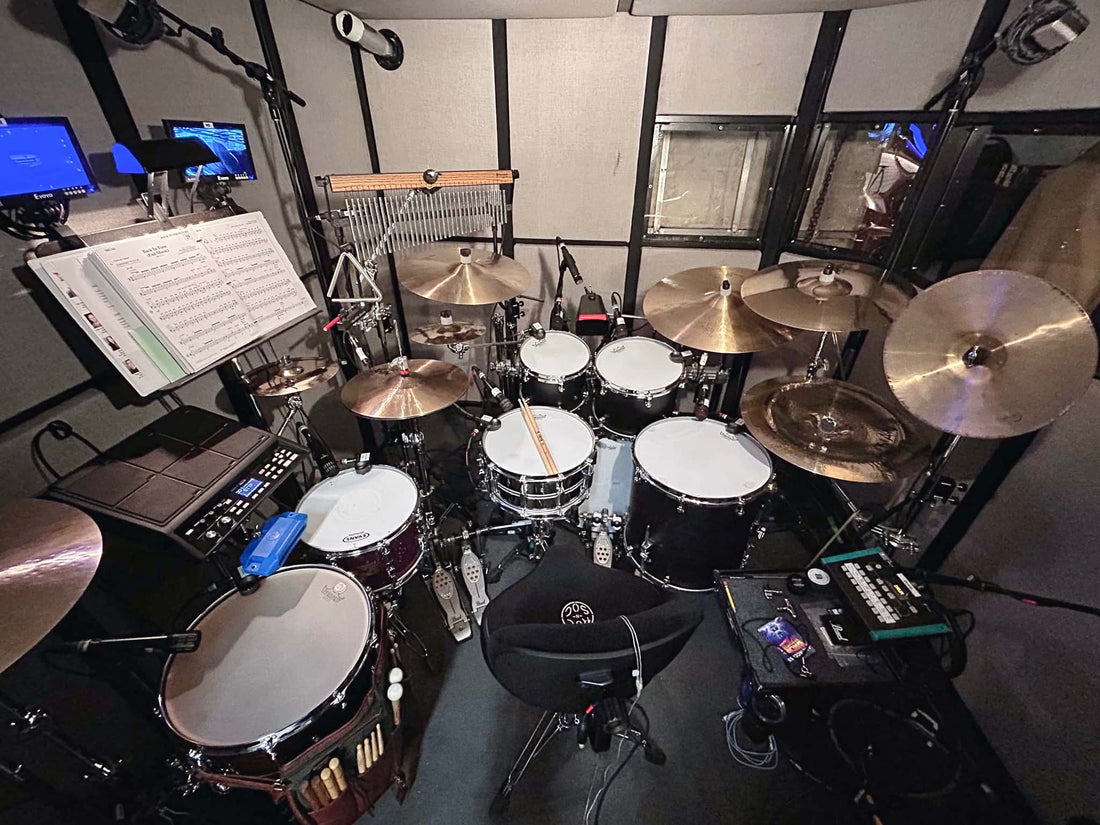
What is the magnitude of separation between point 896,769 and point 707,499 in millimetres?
1065

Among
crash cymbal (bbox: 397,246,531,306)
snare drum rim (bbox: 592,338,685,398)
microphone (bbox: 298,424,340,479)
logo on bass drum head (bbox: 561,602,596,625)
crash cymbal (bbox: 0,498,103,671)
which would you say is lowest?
logo on bass drum head (bbox: 561,602,596,625)

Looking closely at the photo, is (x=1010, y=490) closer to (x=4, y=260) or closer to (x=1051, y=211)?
(x=1051, y=211)

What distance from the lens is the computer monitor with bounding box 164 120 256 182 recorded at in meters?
1.43

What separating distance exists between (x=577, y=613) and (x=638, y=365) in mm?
1282

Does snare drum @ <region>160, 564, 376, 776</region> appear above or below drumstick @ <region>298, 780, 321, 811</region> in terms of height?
above

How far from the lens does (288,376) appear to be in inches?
66.2

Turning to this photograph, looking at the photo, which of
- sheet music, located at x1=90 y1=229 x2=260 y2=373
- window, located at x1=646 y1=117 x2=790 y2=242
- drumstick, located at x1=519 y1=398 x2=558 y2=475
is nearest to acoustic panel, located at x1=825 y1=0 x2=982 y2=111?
window, located at x1=646 y1=117 x2=790 y2=242

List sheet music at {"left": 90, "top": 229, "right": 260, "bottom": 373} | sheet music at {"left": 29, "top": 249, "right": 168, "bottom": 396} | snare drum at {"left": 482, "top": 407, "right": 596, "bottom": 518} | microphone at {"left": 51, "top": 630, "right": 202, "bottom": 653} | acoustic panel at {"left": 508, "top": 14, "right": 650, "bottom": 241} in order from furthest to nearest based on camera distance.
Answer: acoustic panel at {"left": 508, "top": 14, "right": 650, "bottom": 241}, snare drum at {"left": 482, "top": 407, "right": 596, "bottom": 518}, sheet music at {"left": 90, "top": 229, "right": 260, "bottom": 373}, sheet music at {"left": 29, "top": 249, "right": 168, "bottom": 396}, microphone at {"left": 51, "top": 630, "right": 202, "bottom": 653}

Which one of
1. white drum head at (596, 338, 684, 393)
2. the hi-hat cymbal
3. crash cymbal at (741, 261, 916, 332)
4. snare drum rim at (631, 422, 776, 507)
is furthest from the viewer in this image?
white drum head at (596, 338, 684, 393)

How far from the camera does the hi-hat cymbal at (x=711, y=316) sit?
182cm

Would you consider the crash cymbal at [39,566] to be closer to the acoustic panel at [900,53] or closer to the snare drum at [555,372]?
the snare drum at [555,372]

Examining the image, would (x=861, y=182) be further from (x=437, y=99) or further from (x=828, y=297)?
(x=437, y=99)

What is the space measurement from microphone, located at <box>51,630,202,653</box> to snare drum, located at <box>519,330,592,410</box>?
1.55 m

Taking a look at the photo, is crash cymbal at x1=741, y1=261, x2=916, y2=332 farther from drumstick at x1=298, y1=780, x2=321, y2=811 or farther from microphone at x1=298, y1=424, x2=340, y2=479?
drumstick at x1=298, y1=780, x2=321, y2=811
